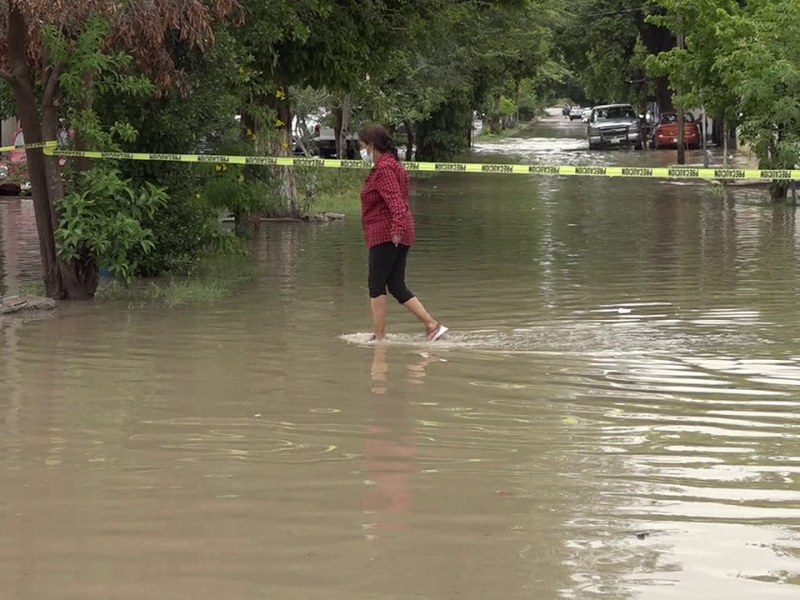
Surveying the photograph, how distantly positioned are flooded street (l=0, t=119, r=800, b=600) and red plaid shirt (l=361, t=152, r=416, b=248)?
31.5 inches

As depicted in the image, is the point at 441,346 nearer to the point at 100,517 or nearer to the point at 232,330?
the point at 232,330

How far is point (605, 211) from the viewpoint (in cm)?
2303

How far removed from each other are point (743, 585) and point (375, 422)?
291 cm

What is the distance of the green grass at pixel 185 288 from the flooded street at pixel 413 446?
296 millimetres

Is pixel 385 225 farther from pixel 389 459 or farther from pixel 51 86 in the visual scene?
pixel 51 86

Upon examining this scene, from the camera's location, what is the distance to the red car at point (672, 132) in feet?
163

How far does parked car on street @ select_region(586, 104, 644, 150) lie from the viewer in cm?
5397

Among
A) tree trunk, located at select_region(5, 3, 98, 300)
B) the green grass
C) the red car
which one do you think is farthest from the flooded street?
the red car

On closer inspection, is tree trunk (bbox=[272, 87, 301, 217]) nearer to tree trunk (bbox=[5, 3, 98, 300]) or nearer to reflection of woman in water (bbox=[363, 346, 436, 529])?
tree trunk (bbox=[5, 3, 98, 300])

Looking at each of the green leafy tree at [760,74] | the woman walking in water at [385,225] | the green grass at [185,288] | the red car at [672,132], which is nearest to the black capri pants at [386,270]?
the woman walking in water at [385,225]

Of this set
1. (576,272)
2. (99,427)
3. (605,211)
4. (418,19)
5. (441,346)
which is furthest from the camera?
(605,211)

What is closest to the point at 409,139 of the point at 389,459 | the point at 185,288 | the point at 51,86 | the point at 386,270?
the point at 185,288

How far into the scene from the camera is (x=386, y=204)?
974 centimetres

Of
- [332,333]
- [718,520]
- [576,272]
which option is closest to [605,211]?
[576,272]
